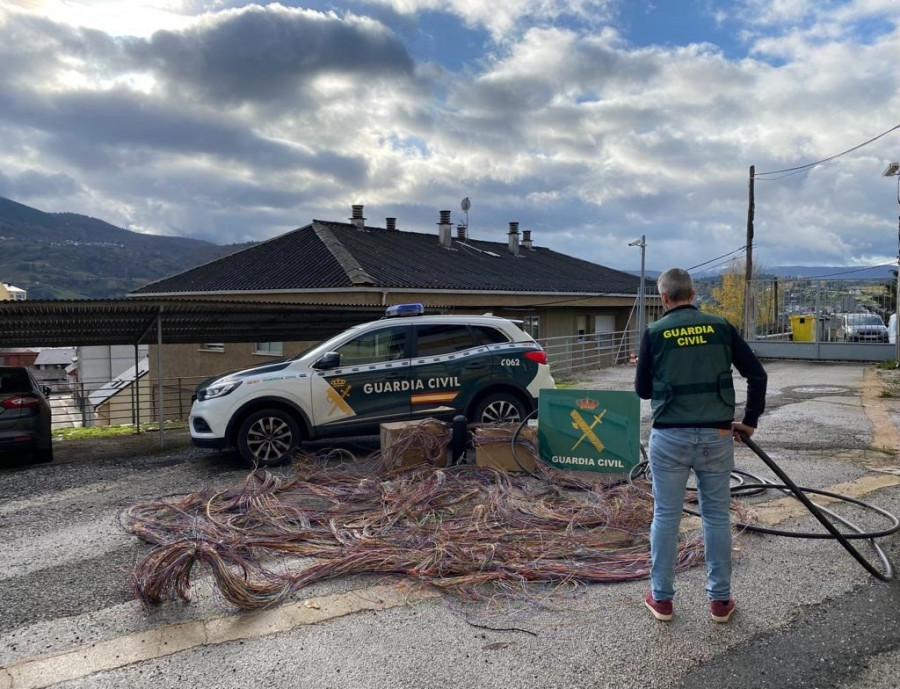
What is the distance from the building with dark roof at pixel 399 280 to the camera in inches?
801

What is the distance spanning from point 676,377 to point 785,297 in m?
20.6

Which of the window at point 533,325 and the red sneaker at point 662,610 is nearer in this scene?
the red sneaker at point 662,610

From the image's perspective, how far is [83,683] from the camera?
10.7ft

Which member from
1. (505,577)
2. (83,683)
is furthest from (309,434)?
(83,683)

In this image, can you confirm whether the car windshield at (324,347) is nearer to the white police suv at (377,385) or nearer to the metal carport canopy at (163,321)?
the white police suv at (377,385)

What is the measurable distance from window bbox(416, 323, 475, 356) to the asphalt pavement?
162 inches

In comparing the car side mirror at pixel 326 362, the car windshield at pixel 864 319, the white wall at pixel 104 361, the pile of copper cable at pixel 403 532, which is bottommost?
→ the white wall at pixel 104 361

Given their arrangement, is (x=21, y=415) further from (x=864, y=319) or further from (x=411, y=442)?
(x=864, y=319)

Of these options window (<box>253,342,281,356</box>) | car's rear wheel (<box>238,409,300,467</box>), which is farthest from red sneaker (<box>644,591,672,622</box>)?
window (<box>253,342,281,356</box>)

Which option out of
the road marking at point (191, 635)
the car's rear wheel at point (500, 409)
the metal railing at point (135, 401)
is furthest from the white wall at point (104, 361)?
the road marking at point (191, 635)

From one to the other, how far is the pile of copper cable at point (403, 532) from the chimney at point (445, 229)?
82.7 ft

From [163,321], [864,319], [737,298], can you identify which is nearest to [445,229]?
[864,319]

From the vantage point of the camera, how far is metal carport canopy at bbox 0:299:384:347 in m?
8.88

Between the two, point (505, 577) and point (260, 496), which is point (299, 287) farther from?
point (505, 577)
